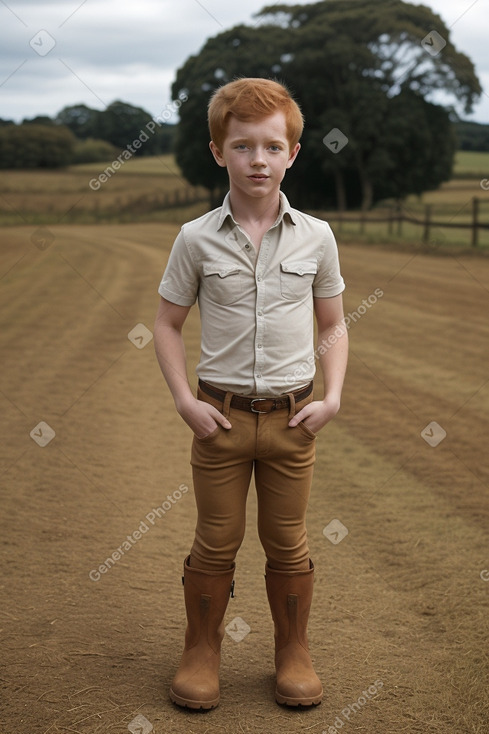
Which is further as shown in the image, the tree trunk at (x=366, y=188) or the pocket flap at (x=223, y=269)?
the tree trunk at (x=366, y=188)

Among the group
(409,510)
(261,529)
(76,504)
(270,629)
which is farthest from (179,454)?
(261,529)

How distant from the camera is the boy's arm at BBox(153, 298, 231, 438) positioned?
2.37 meters

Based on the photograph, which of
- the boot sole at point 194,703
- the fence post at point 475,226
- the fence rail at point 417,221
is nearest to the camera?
the boot sole at point 194,703

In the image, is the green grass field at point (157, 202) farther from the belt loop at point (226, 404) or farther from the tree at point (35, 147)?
the belt loop at point (226, 404)

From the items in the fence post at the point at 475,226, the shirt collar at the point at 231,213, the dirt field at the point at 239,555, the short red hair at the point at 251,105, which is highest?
the short red hair at the point at 251,105

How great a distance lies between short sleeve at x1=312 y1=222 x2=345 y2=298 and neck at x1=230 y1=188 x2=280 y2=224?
0.55ft

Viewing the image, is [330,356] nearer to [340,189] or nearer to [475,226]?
[475,226]

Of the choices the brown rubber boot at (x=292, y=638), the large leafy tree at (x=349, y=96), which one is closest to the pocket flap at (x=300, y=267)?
the brown rubber boot at (x=292, y=638)

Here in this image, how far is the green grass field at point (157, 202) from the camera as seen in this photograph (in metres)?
20.9

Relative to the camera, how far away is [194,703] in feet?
Result: 8.23

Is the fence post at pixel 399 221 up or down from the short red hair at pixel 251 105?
down

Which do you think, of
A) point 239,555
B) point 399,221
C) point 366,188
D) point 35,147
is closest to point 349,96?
point 366,188

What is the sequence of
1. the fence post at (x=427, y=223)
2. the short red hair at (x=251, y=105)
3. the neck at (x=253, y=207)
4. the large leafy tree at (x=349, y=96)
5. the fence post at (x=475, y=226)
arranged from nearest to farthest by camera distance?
the short red hair at (x=251, y=105) < the neck at (x=253, y=207) < the fence post at (x=475, y=226) < the fence post at (x=427, y=223) < the large leafy tree at (x=349, y=96)

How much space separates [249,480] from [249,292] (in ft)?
1.70
